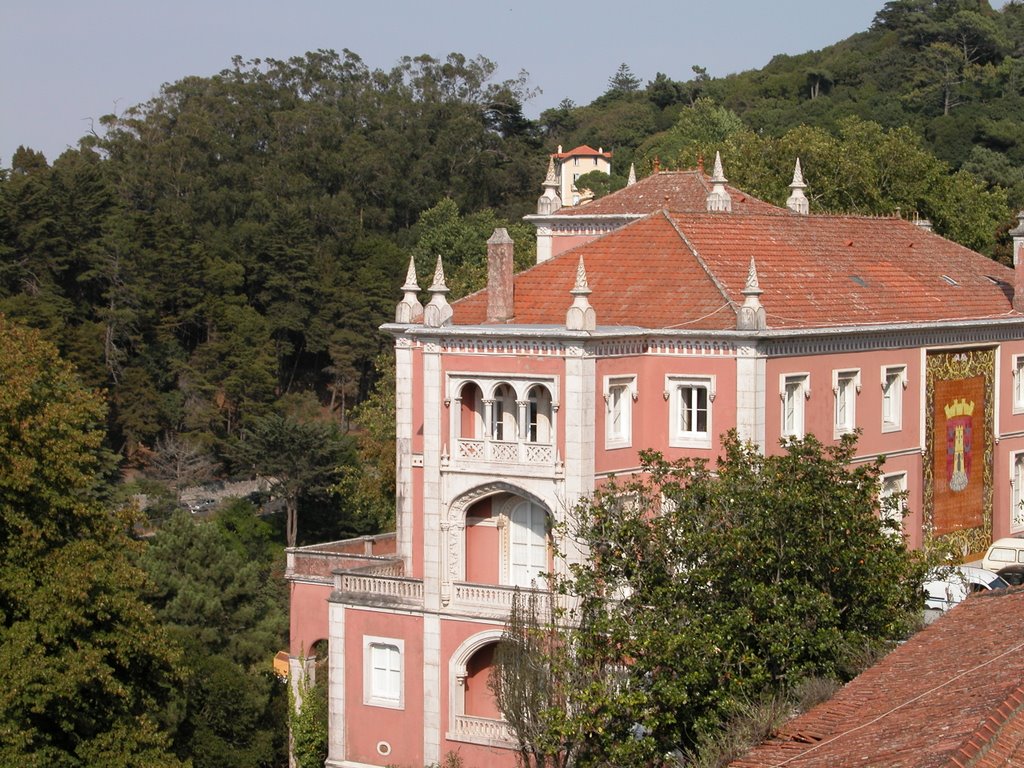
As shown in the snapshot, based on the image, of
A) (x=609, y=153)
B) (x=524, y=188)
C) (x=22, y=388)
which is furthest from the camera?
(x=609, y=153)

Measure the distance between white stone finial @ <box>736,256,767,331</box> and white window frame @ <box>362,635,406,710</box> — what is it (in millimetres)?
9621

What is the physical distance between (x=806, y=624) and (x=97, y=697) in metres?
14.7

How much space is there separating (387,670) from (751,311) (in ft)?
35.1

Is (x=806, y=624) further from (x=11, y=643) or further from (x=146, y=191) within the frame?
(x=146, y=191)

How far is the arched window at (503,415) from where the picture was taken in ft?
125

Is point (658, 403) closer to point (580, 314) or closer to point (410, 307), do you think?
point (580, 314)

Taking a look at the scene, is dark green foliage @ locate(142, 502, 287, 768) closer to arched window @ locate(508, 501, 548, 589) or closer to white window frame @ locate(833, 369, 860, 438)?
arched window @ locate(508, 501, 548, 589)

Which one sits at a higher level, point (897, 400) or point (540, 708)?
point (897, 400)

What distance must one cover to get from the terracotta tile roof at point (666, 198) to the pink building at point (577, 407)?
297cm

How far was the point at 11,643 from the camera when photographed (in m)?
33.6

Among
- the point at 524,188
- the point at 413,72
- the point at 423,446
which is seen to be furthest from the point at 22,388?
the point at 413,72

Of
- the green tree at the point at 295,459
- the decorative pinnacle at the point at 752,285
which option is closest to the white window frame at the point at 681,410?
the decorative pinnacle at the point at 752,285

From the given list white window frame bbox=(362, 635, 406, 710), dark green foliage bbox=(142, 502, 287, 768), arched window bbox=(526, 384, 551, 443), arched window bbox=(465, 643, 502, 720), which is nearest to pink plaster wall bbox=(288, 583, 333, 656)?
dark green foliage bbox=(142, 502, 287, 768)

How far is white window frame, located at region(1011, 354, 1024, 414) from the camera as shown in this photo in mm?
47656
